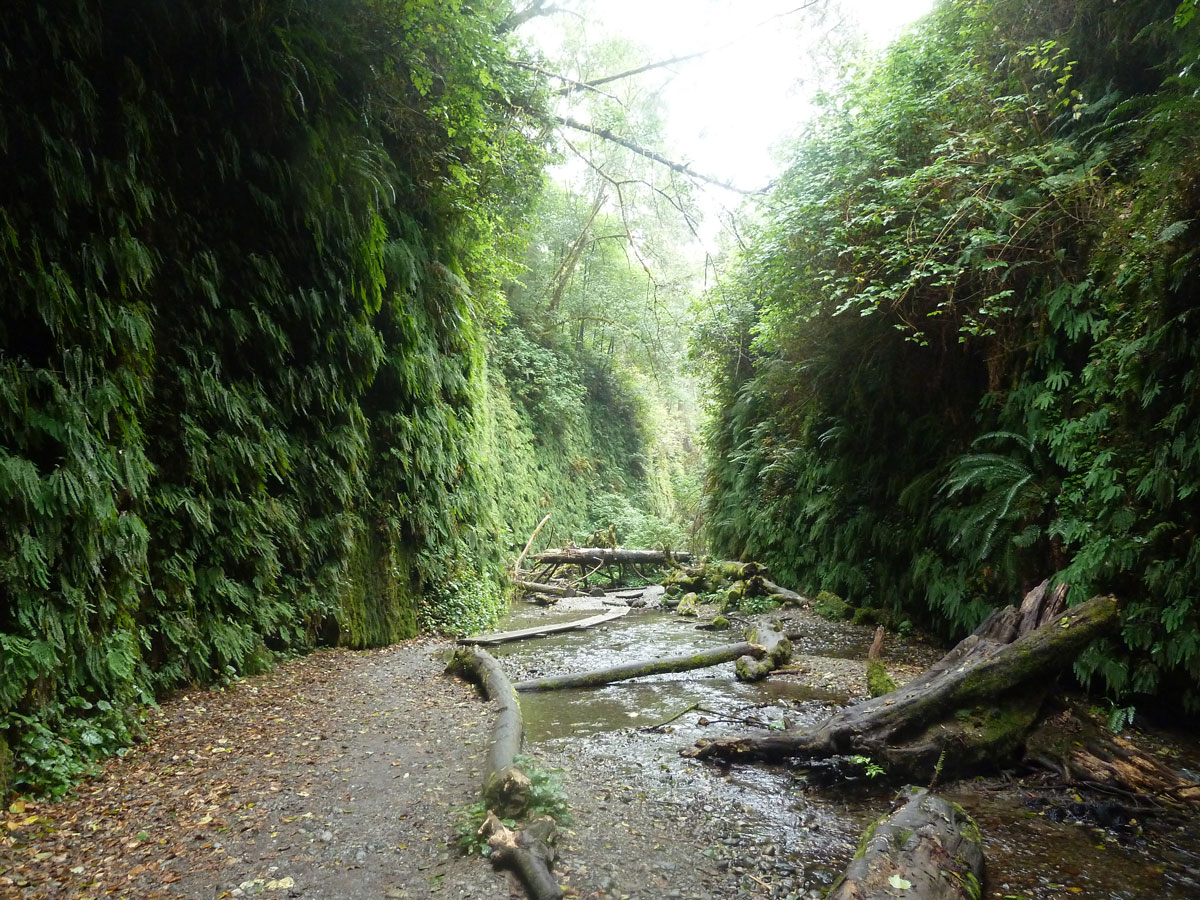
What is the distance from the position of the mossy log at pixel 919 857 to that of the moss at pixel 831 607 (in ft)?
19.8

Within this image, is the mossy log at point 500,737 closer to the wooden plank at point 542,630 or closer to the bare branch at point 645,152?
the wooden plank at point 542,630

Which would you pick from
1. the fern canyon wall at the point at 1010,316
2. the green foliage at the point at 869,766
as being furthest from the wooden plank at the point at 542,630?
the green foliage at the point at 869,766

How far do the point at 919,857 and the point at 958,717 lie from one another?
176 cm

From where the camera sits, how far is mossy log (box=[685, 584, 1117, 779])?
12.8 ft

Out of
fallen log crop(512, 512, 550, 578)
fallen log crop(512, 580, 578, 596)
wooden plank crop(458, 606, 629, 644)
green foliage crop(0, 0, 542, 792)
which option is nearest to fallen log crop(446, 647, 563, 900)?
green foliage crop(0, 0, 542, 792)

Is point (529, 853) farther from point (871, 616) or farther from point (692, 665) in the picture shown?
point (871, 616)

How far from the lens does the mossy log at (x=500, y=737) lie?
3.24 metres

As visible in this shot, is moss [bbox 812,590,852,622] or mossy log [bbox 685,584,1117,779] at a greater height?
mossy log [bbox 685,584,1117,779]

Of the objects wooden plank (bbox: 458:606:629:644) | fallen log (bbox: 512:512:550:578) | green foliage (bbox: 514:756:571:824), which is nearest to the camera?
green foliage (bbox: 514:756:571:824)

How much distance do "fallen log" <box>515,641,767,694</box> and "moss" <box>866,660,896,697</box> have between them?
1.77 meters

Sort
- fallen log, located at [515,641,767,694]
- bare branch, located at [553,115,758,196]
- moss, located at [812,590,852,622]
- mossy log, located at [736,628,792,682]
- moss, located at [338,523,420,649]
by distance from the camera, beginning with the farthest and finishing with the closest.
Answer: bare branch, located at [553,115,758,196]
moss, located at [812,590,852,622]
moss, located at [338,523,420,649]
mossy log, located at [736,628,792,682]
fallen log, located at [515,641,767,694]

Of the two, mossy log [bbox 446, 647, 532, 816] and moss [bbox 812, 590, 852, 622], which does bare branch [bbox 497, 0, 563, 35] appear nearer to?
mossy log [bbox 446, 647, 532, 816]

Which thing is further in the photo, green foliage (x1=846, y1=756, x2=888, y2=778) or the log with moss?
the log with moss

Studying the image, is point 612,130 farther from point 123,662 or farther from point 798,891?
point 798,891
